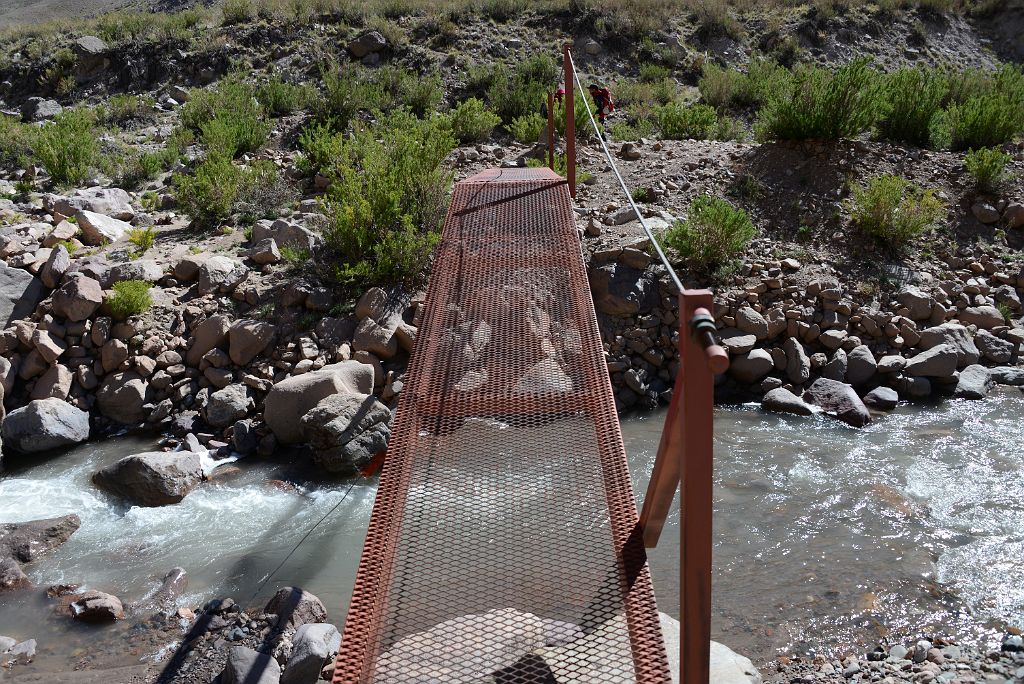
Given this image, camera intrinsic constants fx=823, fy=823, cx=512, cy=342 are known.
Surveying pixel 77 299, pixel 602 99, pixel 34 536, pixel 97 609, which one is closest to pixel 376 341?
pixel 77 299

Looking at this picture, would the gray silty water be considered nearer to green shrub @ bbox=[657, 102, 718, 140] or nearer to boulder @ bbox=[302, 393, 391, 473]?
boulder @ bbox=[302, 393, 391, 473]

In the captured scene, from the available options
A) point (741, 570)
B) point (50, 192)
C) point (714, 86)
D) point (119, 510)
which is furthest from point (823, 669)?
point (714, 86)

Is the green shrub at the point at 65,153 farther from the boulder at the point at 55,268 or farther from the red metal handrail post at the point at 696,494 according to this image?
the red metal handrail post at the point at 696,494

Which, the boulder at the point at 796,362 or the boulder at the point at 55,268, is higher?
the boulder at the point at 55,268

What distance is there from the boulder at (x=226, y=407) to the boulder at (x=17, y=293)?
2117 mm

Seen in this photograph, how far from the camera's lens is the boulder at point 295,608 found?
4266 mm

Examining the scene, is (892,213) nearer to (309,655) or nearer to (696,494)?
(309,655)

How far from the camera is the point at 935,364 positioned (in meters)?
6.92

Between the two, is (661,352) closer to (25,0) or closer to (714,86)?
(714,86)

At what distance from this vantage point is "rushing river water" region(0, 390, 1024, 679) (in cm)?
428

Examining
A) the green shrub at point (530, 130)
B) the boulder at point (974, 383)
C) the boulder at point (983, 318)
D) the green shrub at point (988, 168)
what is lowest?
the boulder at point (974, 383)

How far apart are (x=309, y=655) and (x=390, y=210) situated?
4718 millimetres

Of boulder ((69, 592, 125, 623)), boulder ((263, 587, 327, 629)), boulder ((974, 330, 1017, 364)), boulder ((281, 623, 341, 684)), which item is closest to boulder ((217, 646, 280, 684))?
boulder ((281, 623, 341, 684))

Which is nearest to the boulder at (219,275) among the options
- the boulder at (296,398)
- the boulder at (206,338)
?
the boulder at (206,338)
